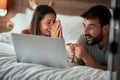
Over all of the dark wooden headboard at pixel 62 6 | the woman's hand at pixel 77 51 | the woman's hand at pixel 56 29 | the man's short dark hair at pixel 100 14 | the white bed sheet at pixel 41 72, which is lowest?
the white bed sheet at pixel 41 72

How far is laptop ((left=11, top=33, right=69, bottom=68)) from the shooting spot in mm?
1571

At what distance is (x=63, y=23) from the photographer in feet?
7.10

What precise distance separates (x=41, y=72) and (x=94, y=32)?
58 centimetres

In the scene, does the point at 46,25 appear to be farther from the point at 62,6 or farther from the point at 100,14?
the point at 100,14

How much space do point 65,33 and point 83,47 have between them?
32cm

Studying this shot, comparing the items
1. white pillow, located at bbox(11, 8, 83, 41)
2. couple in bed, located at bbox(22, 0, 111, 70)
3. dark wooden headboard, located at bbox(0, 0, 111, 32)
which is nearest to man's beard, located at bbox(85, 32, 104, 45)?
couple in bed, located at bbox(22, 0, 111, 70)

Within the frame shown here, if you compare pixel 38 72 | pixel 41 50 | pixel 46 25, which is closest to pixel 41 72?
pixel 38 72

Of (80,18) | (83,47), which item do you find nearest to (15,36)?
(83,47)

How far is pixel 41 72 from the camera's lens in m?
1.47

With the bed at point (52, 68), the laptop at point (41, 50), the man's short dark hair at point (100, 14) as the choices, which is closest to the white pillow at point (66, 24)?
the bed at point (52, 68)

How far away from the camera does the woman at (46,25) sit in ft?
7.14

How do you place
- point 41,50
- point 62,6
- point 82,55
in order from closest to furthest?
point 41,50 → point 82,55 → point 62,6

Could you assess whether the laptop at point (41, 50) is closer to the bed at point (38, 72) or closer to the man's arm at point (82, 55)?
the bed at point (38, 72)

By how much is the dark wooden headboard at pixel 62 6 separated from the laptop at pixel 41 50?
64 cm
